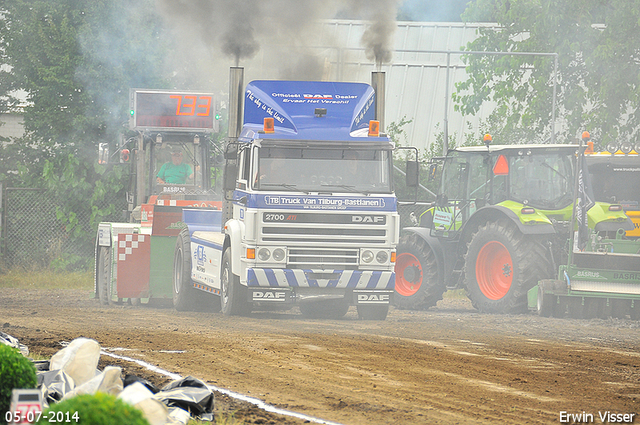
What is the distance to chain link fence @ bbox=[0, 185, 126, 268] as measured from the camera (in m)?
20.7

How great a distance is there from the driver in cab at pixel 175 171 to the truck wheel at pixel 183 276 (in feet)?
6.60

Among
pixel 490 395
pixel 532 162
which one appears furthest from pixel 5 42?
pixel 490 395

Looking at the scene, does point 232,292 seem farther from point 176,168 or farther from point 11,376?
point 11,376

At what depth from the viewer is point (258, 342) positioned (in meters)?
9.92

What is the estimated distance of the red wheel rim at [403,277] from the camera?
628 inches

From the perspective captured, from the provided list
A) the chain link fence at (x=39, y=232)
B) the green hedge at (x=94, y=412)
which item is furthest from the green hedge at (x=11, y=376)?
the chain link fence at (x=39, y=232)

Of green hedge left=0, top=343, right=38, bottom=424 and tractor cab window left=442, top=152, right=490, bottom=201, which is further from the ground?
tractor cab window left=442, top=152, right=490, bottom=201

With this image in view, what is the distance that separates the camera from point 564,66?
78.6 ft

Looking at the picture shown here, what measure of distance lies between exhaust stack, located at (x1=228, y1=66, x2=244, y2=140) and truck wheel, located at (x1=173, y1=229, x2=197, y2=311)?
2311 mm

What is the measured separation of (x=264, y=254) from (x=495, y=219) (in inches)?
169

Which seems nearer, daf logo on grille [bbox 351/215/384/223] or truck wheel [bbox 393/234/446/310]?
daf logo on grille [bbox 351/215/384/223]

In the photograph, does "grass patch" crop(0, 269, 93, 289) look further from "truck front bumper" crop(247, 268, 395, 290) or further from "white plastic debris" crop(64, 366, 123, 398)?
"white plastic debris" crop(64, 366, 123, 398)

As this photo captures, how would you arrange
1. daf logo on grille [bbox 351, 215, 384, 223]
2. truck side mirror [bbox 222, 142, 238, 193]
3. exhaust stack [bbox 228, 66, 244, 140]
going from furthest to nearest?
exhaust stack [bbox 228, 66, 244, 140], truck side mirror [bbox 222, 142, 238, 193], daf logo on grille [bbox 351, 215, 384, 223]

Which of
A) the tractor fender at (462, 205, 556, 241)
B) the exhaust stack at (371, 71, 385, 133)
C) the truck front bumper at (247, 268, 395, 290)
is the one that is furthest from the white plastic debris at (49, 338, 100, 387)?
the tractor fender at (462, 205, 556, 241)
